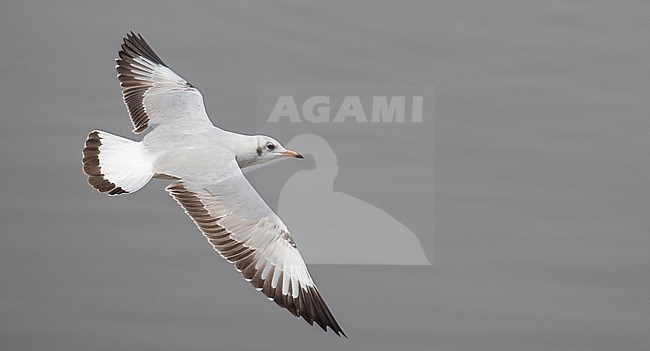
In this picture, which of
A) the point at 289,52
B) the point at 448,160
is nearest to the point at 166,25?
the point at 289,52

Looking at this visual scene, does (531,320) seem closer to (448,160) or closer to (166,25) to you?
(448,160)

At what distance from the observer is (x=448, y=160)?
7.01 feet

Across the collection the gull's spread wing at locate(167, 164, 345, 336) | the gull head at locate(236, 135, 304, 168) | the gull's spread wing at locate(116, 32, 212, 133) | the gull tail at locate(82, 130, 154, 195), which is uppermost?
the gull's spread wing at locate(116, 32, 212, 133)

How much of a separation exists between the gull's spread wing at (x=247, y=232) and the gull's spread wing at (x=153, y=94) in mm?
137

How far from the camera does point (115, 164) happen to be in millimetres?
1426

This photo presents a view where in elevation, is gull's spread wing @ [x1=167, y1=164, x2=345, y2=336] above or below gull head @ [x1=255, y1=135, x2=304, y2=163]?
below

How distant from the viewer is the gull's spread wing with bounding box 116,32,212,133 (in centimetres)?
154

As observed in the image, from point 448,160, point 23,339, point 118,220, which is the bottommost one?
point 23,339

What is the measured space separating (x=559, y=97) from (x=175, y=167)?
1037 millimetres
